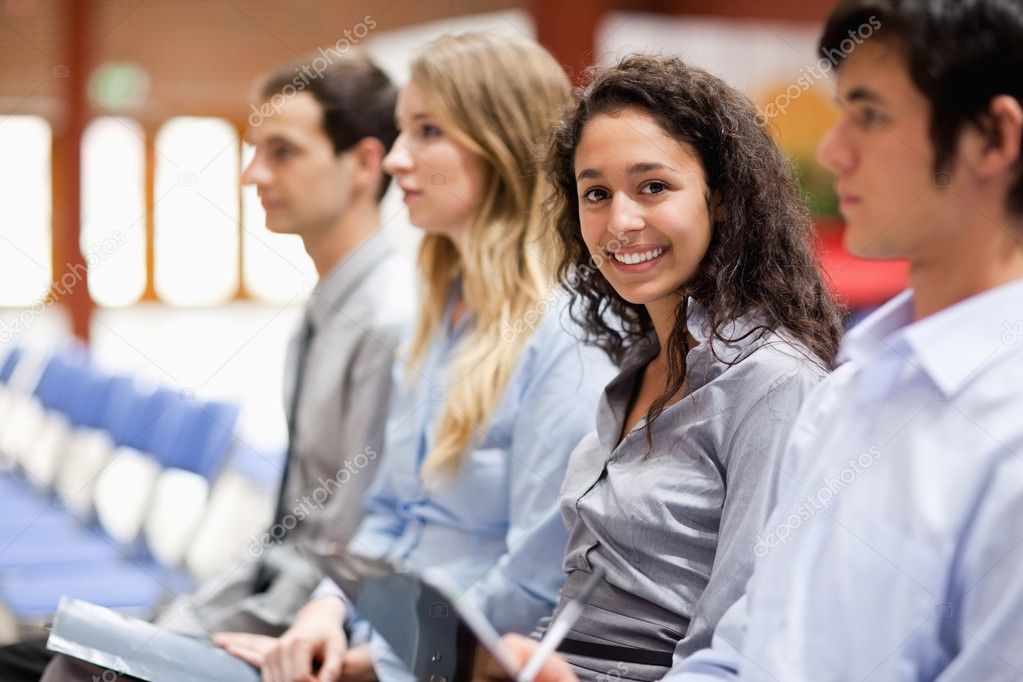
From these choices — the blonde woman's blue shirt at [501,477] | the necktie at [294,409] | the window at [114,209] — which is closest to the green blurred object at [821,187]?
the necktie at [294,409]

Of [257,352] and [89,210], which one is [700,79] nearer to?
[89,210]

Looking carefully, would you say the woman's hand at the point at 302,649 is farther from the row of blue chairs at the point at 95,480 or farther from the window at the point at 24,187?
the window at the point at 24,187

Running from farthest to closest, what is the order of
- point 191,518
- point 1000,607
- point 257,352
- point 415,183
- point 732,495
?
point 257,352 → point 191,518 → point 415,183 → point 732,495 → point 1000,607

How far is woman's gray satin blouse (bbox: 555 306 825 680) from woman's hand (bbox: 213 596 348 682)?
0.50m

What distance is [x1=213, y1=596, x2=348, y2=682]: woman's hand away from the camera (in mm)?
1863

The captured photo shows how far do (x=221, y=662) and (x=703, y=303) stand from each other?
931 mm

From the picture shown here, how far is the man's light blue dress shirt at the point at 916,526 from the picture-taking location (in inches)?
42.7

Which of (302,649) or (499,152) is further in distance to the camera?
(499,152)

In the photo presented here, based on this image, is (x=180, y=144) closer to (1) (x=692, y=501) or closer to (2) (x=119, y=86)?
(2) (x=119, y=86)

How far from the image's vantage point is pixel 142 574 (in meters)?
2.84

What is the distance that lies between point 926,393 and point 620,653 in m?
0.60

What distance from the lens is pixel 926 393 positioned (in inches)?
45.6

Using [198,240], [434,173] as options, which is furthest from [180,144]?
[434,173]

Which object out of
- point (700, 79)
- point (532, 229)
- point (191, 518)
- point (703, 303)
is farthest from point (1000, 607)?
point (191, 518)
